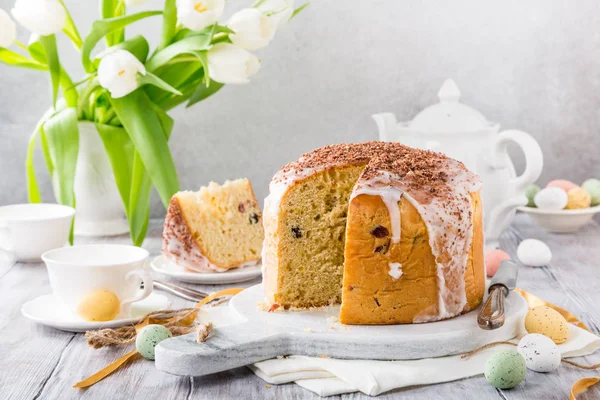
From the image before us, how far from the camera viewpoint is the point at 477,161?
2344 millimetres

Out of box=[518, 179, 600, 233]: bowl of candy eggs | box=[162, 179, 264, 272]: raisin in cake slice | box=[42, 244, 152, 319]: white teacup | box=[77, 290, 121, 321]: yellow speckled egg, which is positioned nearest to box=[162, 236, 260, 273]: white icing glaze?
box=[162, 179, 264, 272]: raisin in cake slice

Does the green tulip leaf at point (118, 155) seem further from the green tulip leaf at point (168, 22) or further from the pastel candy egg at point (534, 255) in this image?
the pastel candy egg at point (534, 255)

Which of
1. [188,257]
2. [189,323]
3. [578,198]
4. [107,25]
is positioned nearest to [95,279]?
[189,323]

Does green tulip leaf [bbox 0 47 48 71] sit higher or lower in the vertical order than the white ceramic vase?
higher

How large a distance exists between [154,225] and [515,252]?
1.34 meters

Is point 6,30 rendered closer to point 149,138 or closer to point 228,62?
point 149,138

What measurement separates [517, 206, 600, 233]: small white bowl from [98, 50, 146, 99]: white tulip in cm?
135

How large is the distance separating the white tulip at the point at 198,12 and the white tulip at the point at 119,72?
20 centimetres

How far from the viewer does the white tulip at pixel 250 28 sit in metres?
2.38

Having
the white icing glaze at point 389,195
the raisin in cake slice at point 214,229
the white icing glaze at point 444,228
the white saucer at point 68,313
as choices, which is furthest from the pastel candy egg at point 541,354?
the raisin in cake slice at point 214,229

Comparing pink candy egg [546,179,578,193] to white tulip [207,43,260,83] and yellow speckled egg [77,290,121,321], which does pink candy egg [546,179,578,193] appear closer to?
white tulip [207,43,260,83]

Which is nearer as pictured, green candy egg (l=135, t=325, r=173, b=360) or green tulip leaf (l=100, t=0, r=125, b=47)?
green candy egg (l=135, t=325, r=173, b=360)

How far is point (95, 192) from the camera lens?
2.64m

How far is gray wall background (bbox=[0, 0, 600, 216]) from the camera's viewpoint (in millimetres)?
2867
